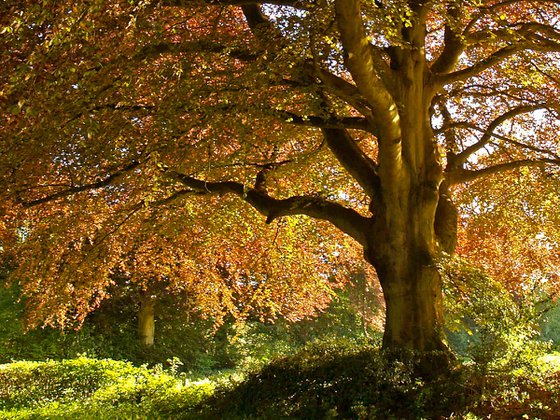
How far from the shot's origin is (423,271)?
7520mm

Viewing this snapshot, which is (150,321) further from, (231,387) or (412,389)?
(412,389)

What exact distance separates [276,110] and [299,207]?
2089 millimetres

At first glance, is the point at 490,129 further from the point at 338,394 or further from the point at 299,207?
the point at 338,394

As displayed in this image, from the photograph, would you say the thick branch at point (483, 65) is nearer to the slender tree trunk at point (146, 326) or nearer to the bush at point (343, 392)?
the bush at point (343, 392)

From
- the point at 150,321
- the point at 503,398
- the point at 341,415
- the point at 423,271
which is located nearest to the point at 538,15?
the point at 423,271

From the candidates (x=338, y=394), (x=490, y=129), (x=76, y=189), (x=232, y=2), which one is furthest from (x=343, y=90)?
(x=76, y=189)

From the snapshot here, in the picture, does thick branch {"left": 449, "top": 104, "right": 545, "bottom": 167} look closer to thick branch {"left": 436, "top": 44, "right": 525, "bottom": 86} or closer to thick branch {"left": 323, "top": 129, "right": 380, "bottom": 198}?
thick branch {"left": 436, "top": 44, "right": 525, "bottom": 86}

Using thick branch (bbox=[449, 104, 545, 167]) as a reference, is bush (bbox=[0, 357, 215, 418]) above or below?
below

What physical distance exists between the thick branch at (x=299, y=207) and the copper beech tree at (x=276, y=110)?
2 cm

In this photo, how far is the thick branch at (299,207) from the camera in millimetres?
8164

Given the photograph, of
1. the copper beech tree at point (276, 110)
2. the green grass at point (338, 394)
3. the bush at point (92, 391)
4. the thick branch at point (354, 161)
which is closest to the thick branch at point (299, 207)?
the copper beech tree at point (276, 110)

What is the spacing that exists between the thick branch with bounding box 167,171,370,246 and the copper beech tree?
0.02 metres

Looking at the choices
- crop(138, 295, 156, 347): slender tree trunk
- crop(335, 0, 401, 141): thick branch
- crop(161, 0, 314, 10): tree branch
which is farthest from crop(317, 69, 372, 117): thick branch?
crop(138, 295, 156, 347): slender tree trunk

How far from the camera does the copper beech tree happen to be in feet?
18.3
